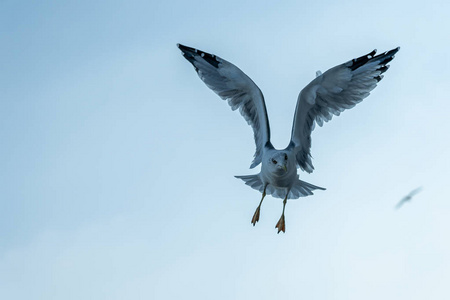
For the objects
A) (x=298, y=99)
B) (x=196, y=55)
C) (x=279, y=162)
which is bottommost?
(x=279, y=162)

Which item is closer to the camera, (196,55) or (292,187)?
(292,187)

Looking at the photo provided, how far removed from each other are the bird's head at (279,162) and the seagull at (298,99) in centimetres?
33

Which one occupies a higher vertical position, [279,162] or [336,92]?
[336,92]

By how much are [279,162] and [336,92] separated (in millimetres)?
1933

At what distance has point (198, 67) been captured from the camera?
1084 centimetres

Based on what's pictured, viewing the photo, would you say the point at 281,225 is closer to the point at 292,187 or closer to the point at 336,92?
the point at 292,187

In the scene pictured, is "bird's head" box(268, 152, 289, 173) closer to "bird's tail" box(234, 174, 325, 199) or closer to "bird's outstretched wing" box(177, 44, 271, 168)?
"bird's tail" box(234, 174, 325, 199)

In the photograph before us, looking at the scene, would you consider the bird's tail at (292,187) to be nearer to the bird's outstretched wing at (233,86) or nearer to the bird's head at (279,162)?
the bird's outstretched wing at (233,86)

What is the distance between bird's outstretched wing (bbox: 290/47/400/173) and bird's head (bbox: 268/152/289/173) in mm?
911

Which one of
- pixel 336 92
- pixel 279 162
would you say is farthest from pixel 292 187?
pixel 336 92

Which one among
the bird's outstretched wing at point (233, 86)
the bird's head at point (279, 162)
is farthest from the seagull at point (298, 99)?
the bird's head at point (279, 162)

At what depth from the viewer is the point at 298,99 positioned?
33.0ft

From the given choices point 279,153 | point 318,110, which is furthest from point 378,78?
point 279,153

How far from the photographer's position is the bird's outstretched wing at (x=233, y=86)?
409 inches
